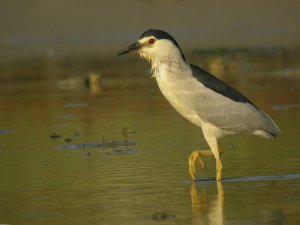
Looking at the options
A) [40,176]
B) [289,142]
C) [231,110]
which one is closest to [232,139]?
[289,142]

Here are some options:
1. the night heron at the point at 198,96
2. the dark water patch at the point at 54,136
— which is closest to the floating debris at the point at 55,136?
the dark water patch at the point at 54,136

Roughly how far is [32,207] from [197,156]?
7.70 feet

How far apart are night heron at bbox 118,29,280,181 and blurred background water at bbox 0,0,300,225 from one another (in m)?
0.44

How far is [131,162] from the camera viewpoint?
12.7 metres

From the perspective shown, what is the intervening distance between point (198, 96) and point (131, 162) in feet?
4.06

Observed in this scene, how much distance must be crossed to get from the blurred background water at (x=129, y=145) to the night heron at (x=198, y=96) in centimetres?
44

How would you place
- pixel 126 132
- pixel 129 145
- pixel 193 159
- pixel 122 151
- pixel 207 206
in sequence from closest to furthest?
1. pixel 207 206
2. pixel 193 159
3. pixel 122 151
4. pixel 129 145
5. pixel 126 132

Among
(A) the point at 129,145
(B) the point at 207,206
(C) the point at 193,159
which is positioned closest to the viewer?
(B) the point at 207,206

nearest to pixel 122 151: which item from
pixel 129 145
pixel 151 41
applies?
pixel 129 145

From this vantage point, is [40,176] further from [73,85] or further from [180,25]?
[180,25]

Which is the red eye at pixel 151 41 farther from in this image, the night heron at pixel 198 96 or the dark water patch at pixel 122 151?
the dark water patch at pixel 122 151

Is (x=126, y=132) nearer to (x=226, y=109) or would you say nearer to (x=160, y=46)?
(x=226, y=109)

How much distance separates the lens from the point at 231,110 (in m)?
12.2

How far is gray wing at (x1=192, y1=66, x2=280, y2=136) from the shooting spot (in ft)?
39.6
